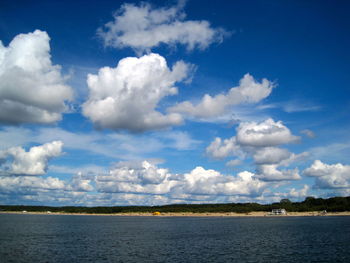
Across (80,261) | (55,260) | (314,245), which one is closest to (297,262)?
(314,245)

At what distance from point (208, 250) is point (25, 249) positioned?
146 feet

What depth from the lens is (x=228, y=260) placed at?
217 feet

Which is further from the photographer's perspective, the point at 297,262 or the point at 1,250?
the point at 1,250

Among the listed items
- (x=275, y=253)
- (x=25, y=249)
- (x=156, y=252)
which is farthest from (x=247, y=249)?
(x=25, y=249)

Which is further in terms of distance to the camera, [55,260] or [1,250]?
[1,250]

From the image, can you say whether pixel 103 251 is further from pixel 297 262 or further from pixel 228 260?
pixel 297 262

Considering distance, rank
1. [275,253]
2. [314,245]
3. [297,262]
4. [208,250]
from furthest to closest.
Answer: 1. [314,245]
2. [208,250]
3. [275,253]
4. [297,262]

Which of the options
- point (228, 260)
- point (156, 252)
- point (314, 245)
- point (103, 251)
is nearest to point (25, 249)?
point (103, 251)

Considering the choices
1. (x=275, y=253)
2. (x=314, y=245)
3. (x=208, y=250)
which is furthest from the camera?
(x=314, y=245)

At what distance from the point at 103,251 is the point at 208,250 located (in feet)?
82.7

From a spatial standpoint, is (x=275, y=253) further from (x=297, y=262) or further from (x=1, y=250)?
(x=1, y=250)

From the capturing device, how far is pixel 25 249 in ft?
266

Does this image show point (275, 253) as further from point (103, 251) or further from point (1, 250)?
point (1, 250)

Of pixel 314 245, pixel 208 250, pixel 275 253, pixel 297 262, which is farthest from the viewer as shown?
pixel 314 245
